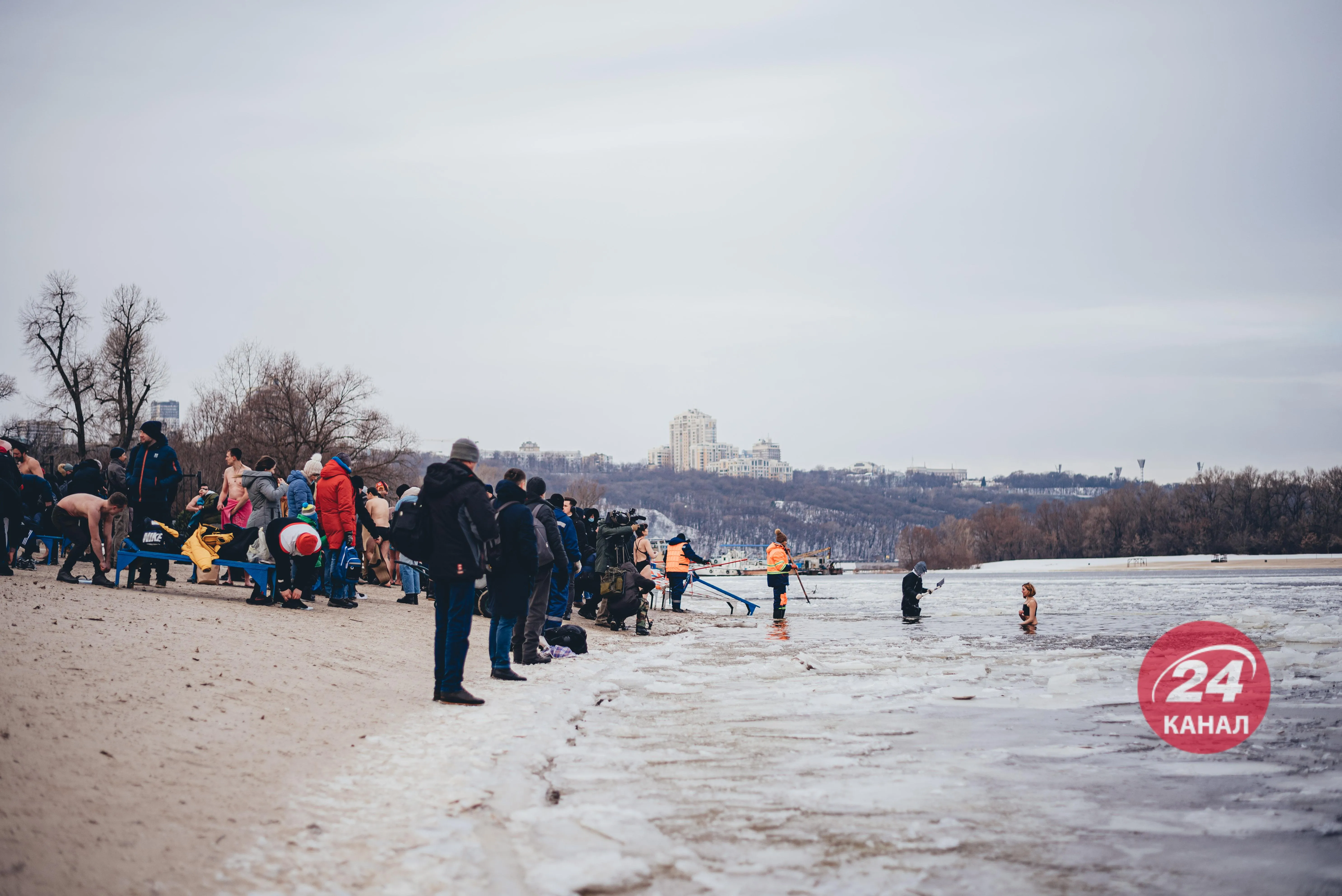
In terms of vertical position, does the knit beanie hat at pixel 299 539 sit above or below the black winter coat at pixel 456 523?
below

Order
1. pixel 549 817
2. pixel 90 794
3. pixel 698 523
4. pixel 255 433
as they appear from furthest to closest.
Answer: pixel 698 523
pixel 255 433
pixel 549 817
pixel 90 794

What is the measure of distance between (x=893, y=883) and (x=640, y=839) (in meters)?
1.23

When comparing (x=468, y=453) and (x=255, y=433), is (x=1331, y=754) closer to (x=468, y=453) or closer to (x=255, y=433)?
(x=468, y=453)

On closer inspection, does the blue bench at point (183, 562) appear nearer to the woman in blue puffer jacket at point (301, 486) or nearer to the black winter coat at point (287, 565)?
the black winter coat at point (287, 565)

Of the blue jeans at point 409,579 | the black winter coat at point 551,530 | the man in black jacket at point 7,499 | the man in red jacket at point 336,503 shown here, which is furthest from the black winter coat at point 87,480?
the black winter coat at point 551,530

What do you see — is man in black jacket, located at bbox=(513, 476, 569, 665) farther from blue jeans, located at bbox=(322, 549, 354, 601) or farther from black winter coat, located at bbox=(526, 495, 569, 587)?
blue jeans, located at bbox=(322, 549, 354, 601)

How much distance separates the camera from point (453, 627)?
26.4ft

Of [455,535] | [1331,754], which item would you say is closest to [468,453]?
[455,535]

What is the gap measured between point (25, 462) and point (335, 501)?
6083 millimetres

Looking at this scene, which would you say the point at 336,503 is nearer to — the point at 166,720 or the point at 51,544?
the point at 51,544

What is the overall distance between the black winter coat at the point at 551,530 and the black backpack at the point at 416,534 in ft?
8.02

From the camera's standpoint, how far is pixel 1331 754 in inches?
257

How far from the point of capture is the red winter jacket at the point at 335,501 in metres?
13.4

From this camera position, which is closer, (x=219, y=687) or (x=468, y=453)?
(x=219, y=687)
